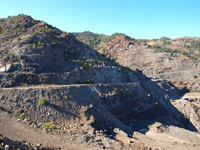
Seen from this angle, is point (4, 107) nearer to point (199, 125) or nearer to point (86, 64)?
point (86, 64)

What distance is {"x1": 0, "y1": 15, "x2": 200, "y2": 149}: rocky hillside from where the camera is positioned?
63.9ft

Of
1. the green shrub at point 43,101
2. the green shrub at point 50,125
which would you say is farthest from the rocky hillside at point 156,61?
the green shrub at point 50,125

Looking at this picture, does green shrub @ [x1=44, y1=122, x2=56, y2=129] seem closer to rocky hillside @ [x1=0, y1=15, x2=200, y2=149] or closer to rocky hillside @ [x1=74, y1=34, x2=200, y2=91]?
rocky hillside @ [x1=0, y1=15, x2=200, y2=149]

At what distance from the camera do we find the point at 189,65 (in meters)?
68.6

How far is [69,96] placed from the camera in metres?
24.8

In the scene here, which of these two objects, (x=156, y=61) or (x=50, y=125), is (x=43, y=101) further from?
(x=156, y=61)

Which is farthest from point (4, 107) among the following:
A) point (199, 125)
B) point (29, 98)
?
point (199, 125)

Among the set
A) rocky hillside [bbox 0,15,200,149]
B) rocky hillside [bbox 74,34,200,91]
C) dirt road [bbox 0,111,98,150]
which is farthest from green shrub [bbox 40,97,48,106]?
rocky hillside [bbox 74,34,200,91]

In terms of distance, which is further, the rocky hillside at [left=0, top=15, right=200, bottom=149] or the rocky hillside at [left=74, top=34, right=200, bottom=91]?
the rocky hillside at [left=74, top=34, right=200, bottom=91]

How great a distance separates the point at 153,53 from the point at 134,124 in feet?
168

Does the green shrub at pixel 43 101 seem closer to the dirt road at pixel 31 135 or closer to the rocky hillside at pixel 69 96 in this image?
the rocky hillside at pixel 69 96

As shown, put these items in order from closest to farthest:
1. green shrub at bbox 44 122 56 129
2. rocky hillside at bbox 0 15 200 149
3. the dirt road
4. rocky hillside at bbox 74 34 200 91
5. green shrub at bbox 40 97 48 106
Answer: the dirt road < green shrub at bbox 44 122 56 129 < rocky hillside at bbox 0 15 200 149 < green shrub at bbox 40 97 48 106 < rocky hillside at bbox 74 34 200 91

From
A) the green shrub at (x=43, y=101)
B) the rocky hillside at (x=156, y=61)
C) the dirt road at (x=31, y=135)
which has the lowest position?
the dirt road at (x=31, y=135)

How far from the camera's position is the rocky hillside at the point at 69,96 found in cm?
1947
